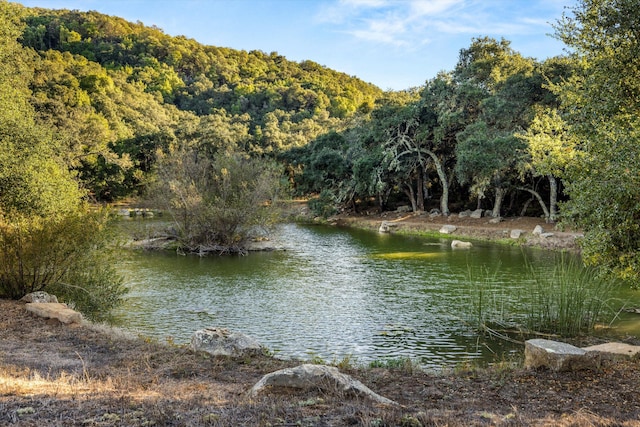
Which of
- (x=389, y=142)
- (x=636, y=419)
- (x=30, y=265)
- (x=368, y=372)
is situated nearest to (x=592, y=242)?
(x=636, y=419)

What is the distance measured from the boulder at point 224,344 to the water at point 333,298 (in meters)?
2.08

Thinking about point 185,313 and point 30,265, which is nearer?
point 30,265

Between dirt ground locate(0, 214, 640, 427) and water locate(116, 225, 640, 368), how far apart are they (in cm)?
266

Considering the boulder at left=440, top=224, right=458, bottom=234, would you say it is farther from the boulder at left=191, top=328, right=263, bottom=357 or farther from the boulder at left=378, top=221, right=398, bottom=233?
the boulder at left=191, top=328, right=263, bottom=357

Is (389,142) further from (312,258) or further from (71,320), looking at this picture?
(71,320)

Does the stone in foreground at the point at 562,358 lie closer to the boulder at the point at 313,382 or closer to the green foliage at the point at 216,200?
the boulder at the point at 313,382

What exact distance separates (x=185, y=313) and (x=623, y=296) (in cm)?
1372

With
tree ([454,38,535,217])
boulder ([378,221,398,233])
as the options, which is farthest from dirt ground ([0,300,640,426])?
boulder ([378,221,398,233])

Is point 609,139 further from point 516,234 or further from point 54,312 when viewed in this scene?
point 516,234

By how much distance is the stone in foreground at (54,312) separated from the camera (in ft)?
32.1

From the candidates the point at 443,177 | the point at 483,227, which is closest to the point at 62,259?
the point at 483,227

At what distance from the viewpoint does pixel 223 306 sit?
15055 mm

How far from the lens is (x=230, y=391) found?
6.11 m

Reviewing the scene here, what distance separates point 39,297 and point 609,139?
12.1 m
